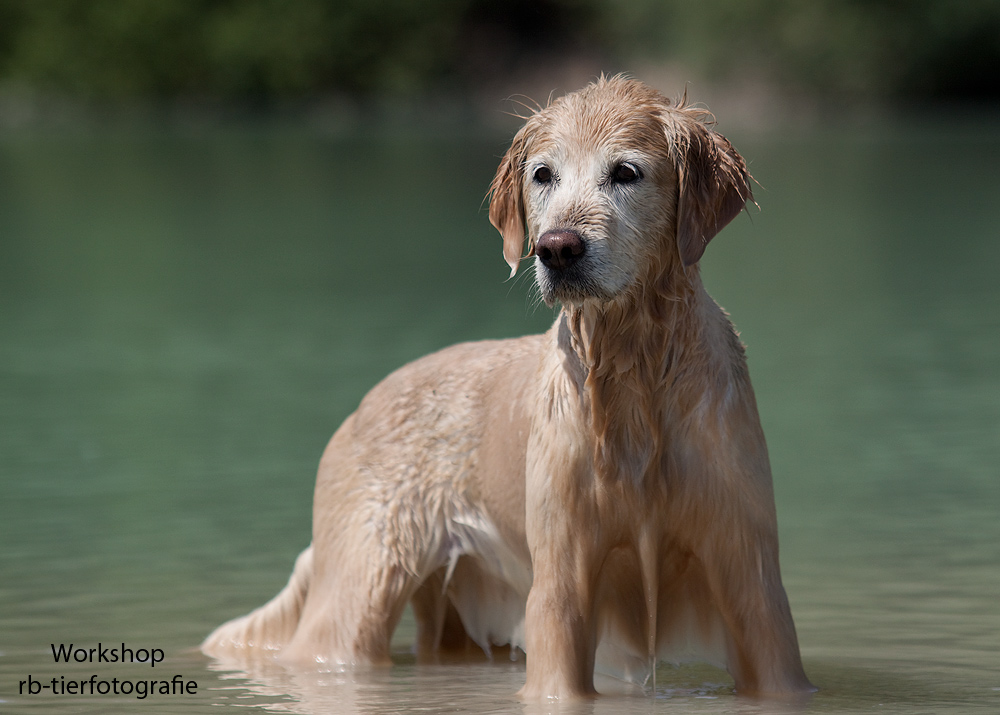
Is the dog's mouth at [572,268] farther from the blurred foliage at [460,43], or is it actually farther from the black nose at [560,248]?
the blurred foliage at [460,43]

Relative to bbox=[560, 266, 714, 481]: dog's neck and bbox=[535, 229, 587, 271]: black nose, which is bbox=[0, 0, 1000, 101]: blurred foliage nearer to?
bbox=[560, 266, 714, 481]: dog's neck

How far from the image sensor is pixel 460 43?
66375 millimetres

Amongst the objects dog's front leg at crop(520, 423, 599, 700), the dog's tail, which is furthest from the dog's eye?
the dog's tail

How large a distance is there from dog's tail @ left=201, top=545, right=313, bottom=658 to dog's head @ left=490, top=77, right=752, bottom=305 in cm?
205

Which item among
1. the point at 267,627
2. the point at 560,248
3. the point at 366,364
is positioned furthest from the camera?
the point at 366,364

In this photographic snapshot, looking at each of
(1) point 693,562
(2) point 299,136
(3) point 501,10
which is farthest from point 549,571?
(3) point 501,10

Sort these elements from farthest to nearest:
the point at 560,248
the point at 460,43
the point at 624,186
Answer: the point at 460,43 < the point at 624,186 < the point at 560,248

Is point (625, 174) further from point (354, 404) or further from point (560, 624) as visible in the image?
point (354, 404)

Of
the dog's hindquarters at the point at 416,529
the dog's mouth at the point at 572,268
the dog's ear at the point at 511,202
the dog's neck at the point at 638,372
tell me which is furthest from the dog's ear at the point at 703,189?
the dog's hindquarters at the point at 416,529

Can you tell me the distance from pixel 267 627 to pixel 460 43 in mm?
61844

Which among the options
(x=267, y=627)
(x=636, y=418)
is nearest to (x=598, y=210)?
(x=636, y=418)

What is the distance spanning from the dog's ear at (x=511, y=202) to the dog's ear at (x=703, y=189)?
0.61 meters

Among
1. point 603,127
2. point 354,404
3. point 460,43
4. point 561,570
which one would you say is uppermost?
point 460,43

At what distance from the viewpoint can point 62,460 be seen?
395 inches
